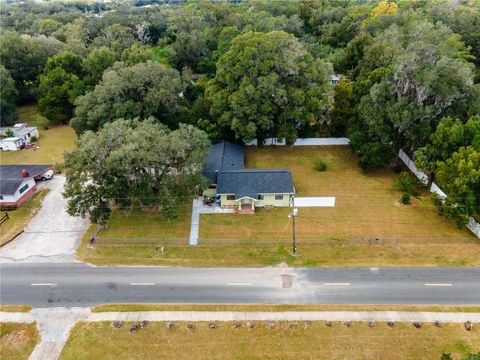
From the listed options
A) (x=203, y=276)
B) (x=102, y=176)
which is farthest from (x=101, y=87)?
(x=203, y=276)

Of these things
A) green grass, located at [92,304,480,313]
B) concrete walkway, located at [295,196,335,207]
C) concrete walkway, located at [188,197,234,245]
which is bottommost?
concrete walkway, located at [188,197,234,245]

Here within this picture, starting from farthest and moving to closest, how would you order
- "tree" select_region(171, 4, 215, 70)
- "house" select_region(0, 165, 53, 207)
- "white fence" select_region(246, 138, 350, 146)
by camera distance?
"tree" select_region(171, 4, 215, 70) < "white fence" select_region(246, 138, 350, 146) < "house" select_region(0, 165, 53, 207)

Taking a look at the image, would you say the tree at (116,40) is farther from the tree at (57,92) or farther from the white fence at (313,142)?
the white fence at (313,142)

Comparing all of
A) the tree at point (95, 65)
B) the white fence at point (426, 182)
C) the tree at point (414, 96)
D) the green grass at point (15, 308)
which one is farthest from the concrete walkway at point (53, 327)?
the tree at point (95, 65)

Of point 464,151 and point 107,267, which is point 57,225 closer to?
point 107,267

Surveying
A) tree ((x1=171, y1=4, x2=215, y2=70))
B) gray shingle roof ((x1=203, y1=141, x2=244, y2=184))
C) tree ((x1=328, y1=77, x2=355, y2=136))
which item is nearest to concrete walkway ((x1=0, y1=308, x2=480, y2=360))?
gray shingle roof ((x1=203, y1=141, x2=244, y2=184))

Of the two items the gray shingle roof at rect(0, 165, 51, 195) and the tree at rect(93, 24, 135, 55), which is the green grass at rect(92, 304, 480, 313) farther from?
the tree at rect(93, 24, 135, 55)
